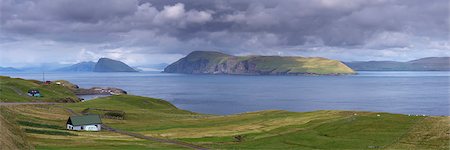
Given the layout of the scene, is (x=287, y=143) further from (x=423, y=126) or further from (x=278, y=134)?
(x=423, y=126)

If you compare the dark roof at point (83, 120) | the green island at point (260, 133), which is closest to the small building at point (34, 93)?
the green island at point (260, 133)

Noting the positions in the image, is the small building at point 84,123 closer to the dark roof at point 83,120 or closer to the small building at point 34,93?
the dark roof at point 83,120

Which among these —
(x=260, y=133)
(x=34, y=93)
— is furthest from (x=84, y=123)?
(x=34, y=93)

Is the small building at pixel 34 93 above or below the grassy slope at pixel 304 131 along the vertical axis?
above

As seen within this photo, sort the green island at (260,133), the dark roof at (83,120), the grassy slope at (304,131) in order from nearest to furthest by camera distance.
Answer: the green island at (260,133)
the grassy slope at (304,131)
the dark roof at (83,120)

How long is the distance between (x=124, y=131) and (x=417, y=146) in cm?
6170

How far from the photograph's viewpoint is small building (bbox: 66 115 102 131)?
3907 inches

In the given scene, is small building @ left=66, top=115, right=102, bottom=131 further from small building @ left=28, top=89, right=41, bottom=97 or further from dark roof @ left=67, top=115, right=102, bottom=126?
small building @ left=28, top=89, right=41, bottom=97

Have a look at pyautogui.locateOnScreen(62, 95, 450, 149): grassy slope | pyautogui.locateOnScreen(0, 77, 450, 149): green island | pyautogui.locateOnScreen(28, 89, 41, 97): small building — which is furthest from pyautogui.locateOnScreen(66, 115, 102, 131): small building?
pyautogui.locateOnScreen(28, 89, 41, 97): small building

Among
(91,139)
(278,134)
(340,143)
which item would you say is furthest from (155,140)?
(340,143)

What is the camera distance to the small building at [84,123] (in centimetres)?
9925

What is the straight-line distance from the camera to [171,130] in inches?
3760

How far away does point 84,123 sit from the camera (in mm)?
100062

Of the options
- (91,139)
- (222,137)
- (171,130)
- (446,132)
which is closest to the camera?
(446,132)
